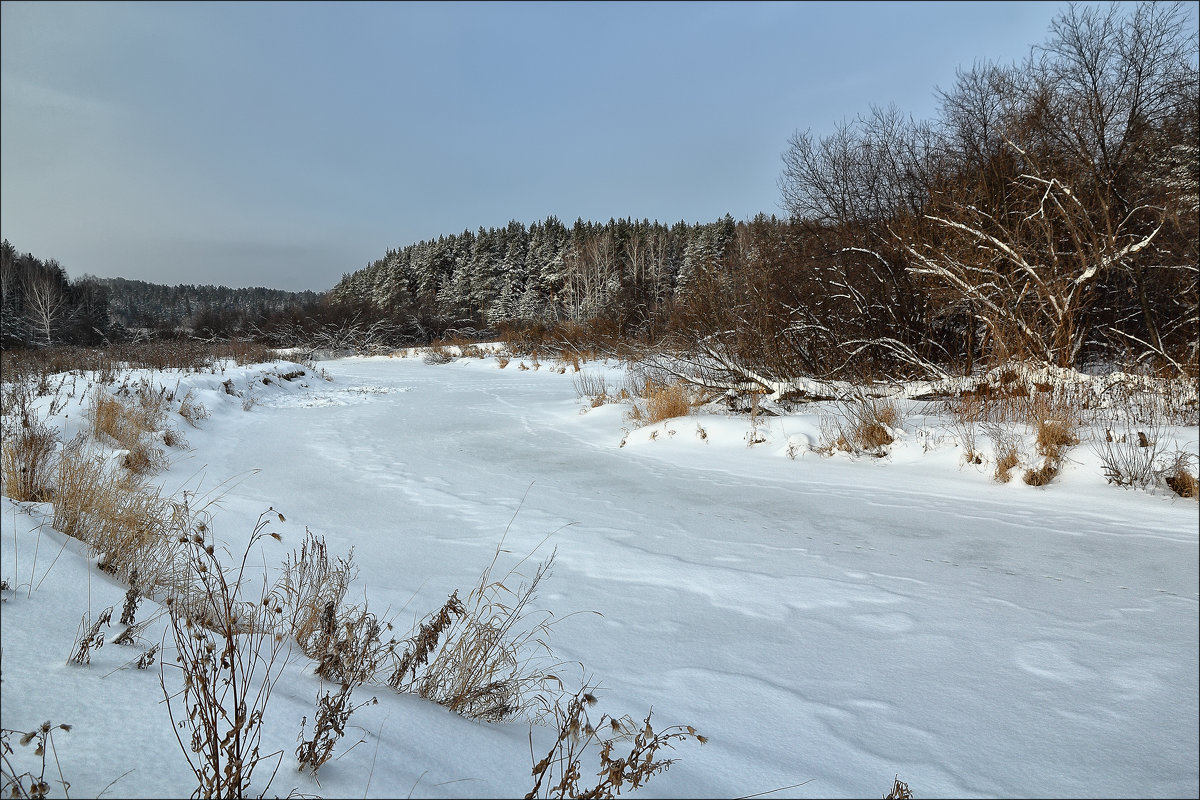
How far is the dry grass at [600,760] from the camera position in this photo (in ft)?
4.28

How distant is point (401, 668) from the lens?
2.04m

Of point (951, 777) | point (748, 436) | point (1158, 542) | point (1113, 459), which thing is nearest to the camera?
point (951, 777)

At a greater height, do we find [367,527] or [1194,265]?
[1194,265]

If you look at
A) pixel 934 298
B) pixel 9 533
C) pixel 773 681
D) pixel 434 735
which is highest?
pixel 934 298

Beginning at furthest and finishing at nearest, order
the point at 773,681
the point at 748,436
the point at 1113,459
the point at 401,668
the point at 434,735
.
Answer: the point at 748,436 < the point at 1113,459 < the point at 773,681 < the point at 401,668 < the point at 434,735

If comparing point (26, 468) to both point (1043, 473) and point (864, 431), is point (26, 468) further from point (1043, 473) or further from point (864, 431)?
point (1043, 473)

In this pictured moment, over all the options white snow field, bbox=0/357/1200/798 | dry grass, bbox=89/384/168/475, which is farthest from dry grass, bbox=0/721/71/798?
dry grass, bbox=89/384/168/475

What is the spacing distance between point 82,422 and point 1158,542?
35.0 ft

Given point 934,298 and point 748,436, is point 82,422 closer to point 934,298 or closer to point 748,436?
point 748,436

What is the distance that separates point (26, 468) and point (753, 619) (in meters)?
4.88

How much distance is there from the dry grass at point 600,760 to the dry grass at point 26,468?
4.05 meters

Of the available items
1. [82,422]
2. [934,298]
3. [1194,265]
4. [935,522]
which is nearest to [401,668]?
[935,522]

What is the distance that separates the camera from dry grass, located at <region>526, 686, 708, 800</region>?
1.30 meters

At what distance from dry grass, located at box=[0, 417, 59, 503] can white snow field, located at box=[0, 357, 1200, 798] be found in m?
0.75
